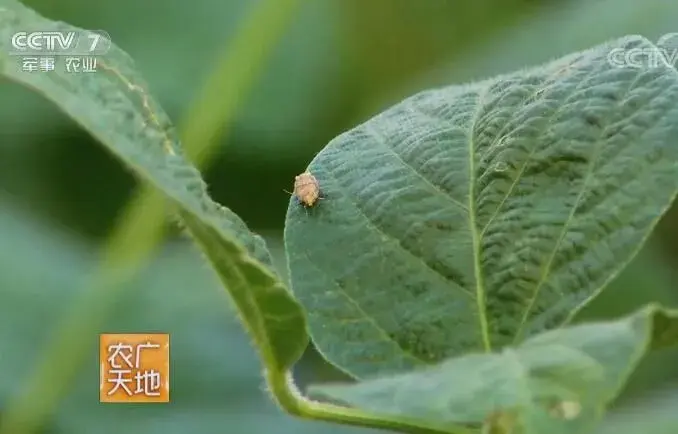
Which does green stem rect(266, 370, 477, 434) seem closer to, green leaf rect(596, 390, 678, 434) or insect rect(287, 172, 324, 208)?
insect rect(287, 172, 324, 208)

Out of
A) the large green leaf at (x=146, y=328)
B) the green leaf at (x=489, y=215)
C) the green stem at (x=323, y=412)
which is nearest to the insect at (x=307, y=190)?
the green leaf at (x=489, y=215)

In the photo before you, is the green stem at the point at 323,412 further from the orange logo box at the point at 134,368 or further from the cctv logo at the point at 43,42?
the orange logo box at the point at 134,368

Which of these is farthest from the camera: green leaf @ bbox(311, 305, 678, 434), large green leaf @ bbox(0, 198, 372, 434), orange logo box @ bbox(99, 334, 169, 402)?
large green leaf @ bbox(0, 198, 372, 434)

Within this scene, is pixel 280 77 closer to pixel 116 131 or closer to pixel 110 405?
pixel 110 405

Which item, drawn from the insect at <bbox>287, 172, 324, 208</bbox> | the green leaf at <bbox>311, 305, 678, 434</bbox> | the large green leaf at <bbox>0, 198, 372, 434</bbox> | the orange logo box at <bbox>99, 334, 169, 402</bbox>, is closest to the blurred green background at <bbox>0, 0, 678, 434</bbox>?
the large green leaf at <bbox>0, 198, 372, 434</bbox>

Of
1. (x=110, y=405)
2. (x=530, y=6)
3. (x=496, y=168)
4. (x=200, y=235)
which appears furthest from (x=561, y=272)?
(x=530, y=6)
